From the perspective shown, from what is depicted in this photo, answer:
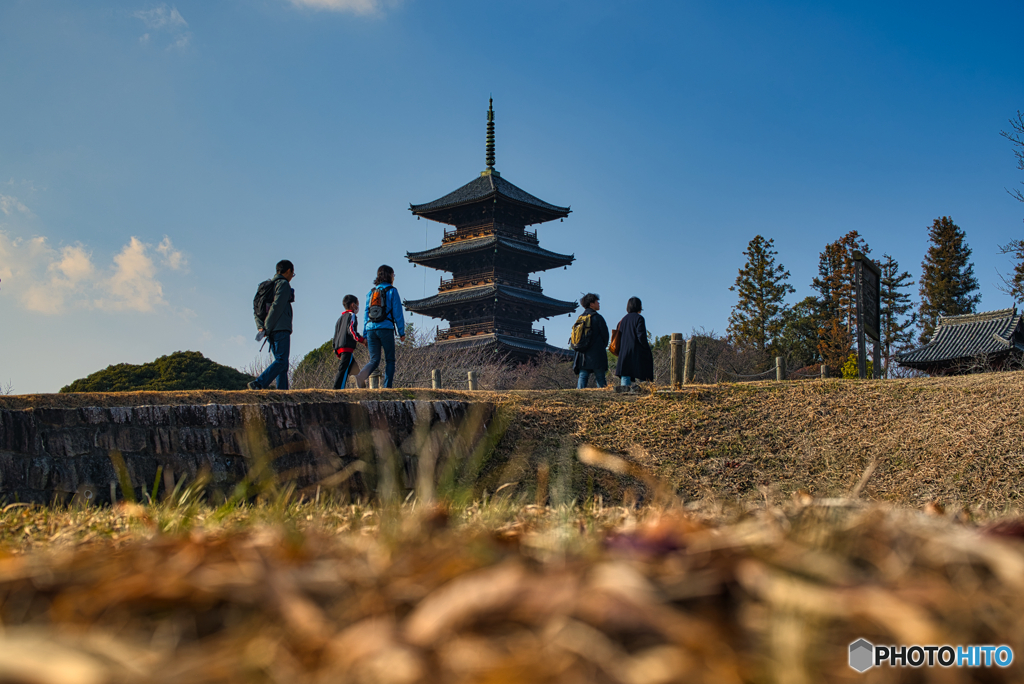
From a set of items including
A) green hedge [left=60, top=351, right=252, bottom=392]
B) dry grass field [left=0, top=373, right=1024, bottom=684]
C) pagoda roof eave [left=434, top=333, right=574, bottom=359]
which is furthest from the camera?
pagoda roof eave [left=434, top=333, right=574, bottom=359]

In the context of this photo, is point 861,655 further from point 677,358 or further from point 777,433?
point 677,358

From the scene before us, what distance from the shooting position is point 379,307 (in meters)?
9.19

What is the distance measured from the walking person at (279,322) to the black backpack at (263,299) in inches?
1.5

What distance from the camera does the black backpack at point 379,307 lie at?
Result: 918 centimetres

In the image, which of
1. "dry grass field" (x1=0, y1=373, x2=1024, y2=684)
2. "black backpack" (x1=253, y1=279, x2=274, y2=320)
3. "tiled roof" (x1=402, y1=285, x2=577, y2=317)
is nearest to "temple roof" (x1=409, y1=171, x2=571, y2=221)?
"tiled roof" (x1=402, y1=285, x2=577, y2=317)

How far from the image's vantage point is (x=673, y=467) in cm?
738

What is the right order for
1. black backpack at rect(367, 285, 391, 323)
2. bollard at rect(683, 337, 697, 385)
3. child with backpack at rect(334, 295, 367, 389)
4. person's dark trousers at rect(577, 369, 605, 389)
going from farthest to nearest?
bollard at rect(683, 337, 697, 385) → person's dark trousers at rect(577, 369, 605, 389) → child with backpack at rect(334, 295, 367, 389) → black backpack at rect(367, 285, 391, 323)

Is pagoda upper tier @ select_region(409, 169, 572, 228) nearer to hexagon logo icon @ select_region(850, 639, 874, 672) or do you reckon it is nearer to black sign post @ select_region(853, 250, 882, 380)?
black sign post @ select_region(853, 250, 882, 380)

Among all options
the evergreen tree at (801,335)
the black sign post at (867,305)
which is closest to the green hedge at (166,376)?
the black sign post at (867,305)

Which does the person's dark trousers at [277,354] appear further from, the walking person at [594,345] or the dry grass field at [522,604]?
the dry grass field at [522,604]

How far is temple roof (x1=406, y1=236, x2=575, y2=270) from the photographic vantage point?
105 ft

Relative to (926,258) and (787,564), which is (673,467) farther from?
(926,258)

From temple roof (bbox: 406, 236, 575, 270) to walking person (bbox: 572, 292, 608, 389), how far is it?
71.2 ft

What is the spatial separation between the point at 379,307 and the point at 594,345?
3.16 metres
